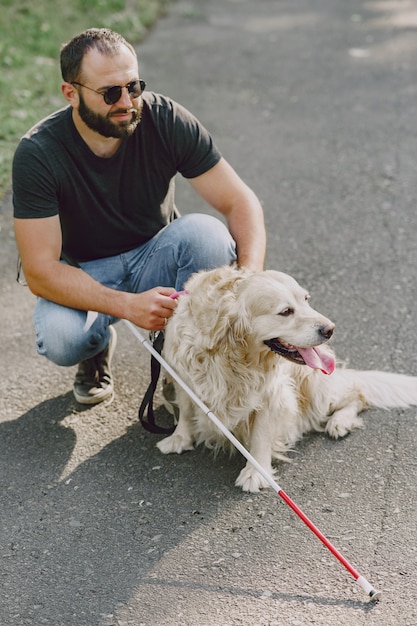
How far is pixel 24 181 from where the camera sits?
3.69 meters

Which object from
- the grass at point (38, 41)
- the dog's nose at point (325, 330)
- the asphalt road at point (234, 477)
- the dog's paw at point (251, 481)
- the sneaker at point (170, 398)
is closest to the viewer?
the asphalt road at point (234, 477)

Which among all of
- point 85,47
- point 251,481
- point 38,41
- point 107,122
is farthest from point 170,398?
point 38,41

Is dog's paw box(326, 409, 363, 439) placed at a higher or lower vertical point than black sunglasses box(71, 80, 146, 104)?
lower

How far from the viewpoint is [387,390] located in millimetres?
3893

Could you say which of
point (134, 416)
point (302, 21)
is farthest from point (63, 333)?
point (302, 21)

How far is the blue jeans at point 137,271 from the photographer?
3.81 metres

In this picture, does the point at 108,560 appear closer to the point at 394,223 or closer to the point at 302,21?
the point at 394,223

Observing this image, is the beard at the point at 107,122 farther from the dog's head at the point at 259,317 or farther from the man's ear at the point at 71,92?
the dog's head at the point at 259,317

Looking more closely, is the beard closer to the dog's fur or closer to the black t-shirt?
the black t-shirt

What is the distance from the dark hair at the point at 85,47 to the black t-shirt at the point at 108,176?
0.22m

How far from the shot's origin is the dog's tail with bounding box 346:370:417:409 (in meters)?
3.86

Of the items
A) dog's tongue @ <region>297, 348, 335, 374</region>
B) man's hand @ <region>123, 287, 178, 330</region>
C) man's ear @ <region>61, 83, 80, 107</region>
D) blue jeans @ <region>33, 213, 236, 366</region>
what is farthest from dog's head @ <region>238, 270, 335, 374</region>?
man's ear @ <region>61, 83, 80, 107</region>

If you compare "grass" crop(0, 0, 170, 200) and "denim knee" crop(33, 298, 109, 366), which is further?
"grass" crop(0, 0, 170, 200)

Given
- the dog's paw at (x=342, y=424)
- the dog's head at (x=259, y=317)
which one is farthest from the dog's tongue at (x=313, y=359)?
the dog's paw at (x=342, y=424)
